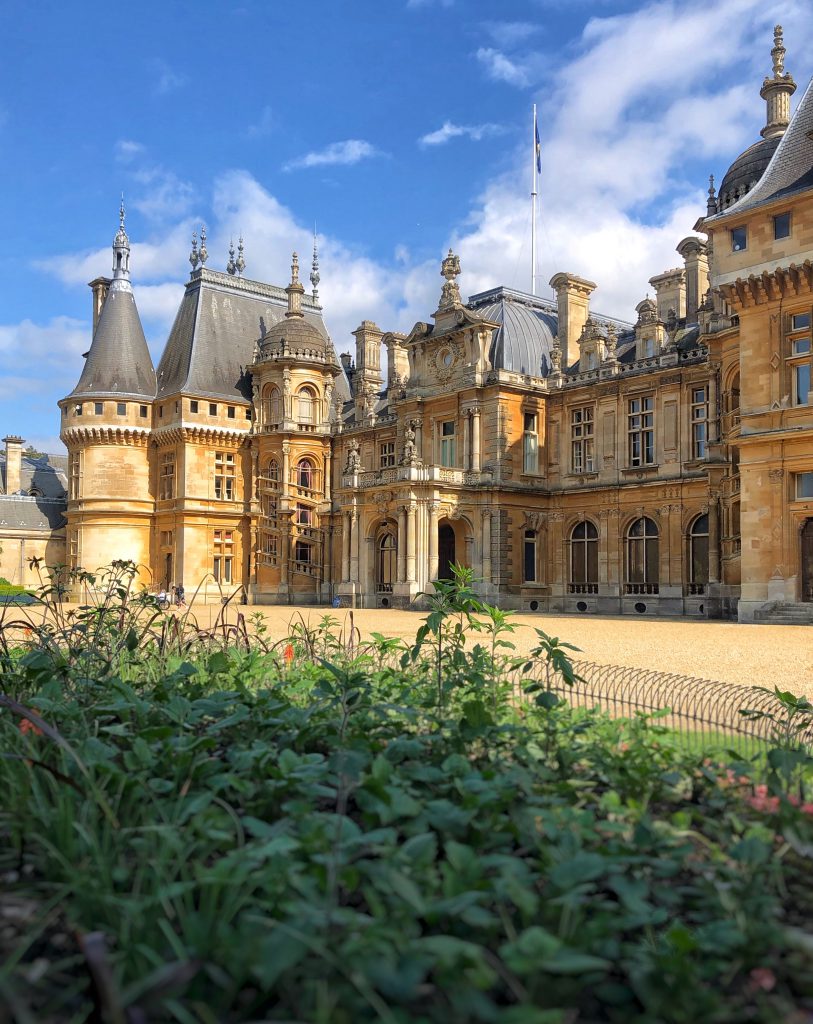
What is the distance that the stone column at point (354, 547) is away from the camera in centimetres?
3712

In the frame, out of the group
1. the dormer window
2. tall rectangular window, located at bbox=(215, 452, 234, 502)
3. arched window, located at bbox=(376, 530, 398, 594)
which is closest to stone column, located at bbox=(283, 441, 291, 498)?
tall rectangular window, located at bbox=(215, 452, 234, 502)

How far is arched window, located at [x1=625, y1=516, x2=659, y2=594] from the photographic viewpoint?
108 feet

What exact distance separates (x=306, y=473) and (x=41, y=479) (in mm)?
24673

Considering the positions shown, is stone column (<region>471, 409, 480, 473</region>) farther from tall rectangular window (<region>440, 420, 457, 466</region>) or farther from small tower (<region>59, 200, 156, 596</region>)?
small tower (<region>59, 200, 156, 596</region>)

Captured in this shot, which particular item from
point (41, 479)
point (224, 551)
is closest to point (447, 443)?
point (224, 551)

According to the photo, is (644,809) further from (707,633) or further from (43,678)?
(707,633)

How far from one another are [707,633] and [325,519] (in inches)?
1142

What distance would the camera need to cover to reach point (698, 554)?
104 feet

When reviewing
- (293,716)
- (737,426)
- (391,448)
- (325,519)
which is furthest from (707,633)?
(325,519)

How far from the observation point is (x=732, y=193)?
32.5 m

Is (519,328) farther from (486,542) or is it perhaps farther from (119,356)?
(119,356)

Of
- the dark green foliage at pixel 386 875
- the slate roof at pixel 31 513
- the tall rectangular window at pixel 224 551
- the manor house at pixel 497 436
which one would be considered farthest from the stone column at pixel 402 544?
the slate roof at pixel 31 513

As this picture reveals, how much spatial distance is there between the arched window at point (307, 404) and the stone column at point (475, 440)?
40.4ft

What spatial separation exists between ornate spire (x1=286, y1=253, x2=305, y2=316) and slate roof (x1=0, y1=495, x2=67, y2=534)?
20117 millimetres
